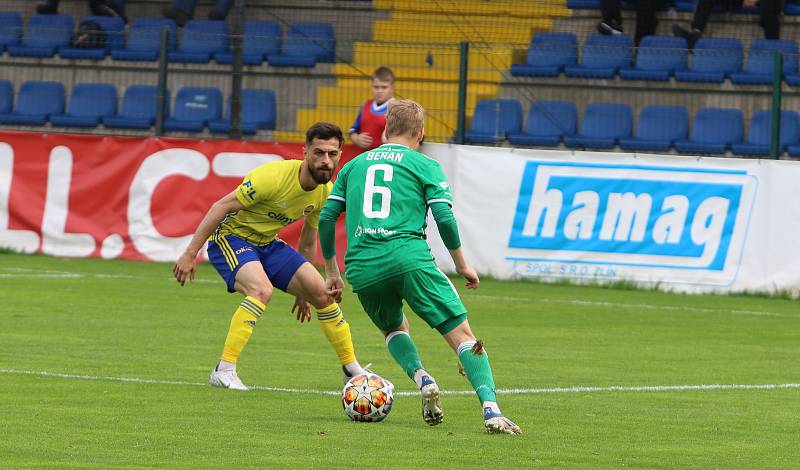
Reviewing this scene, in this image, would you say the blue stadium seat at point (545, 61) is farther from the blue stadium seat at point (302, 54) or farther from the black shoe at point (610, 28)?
the blue stadium seat at point (302, 54)

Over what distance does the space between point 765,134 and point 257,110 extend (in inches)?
285

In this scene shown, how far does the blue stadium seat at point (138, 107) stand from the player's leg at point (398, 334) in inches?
634

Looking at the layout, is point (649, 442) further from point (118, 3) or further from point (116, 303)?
point (118, 3)

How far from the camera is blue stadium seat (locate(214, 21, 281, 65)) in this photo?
79.0ft

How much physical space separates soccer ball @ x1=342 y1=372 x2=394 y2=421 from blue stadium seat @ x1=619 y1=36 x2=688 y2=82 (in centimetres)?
1482

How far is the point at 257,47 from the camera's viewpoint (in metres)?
24.4

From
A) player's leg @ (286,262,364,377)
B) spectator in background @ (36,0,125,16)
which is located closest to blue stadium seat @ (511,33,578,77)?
spectator in background @ (36,0,125,16)

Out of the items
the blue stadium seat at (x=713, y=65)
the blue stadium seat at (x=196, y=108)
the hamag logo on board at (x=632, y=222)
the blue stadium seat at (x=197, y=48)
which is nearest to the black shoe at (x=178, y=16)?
the blue stadium seat at (x=197, y=48)

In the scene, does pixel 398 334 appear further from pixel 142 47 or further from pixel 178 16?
pixel 178 16

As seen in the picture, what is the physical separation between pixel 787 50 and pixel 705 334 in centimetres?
984

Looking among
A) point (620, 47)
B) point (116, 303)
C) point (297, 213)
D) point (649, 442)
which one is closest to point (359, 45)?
point (620, 47)

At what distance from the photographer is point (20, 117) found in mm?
25000

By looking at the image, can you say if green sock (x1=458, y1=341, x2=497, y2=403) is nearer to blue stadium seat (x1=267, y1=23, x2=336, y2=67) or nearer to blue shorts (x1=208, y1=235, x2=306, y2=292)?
blue shorts (x1=208, y1=235, x2=306, y2=292)

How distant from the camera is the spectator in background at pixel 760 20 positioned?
23719mm
